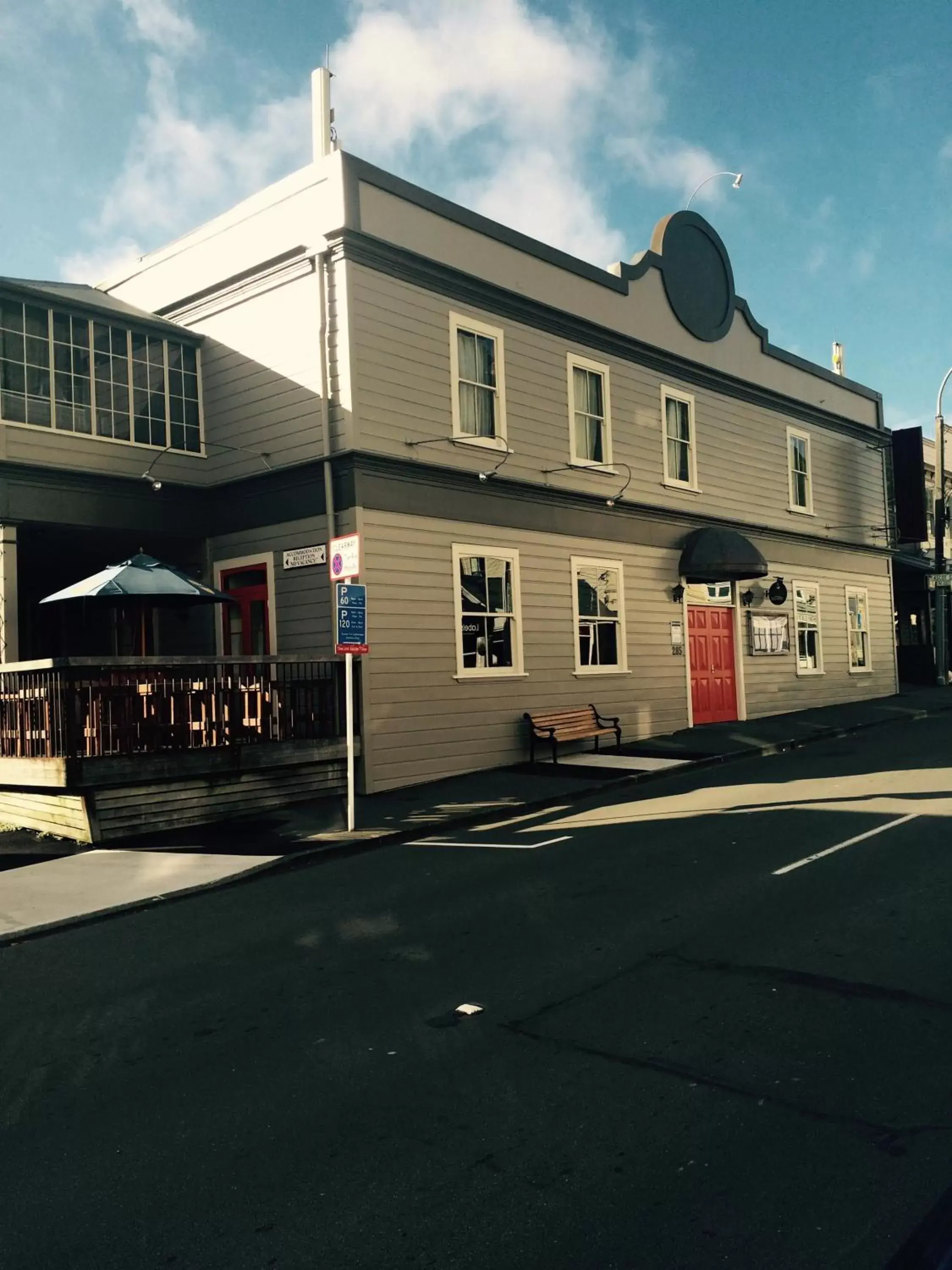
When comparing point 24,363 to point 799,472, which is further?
point 799,472

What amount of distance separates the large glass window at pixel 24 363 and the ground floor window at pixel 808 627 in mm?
16304

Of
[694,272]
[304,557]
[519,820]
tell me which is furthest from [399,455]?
[694,272]

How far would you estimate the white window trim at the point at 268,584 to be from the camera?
15.5 m

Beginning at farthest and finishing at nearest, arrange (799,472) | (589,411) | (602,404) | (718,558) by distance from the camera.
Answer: (799,472), (718,558), (602,404), (589,411)

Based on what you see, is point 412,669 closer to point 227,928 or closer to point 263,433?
point 263,433

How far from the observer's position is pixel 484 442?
16.2 metres

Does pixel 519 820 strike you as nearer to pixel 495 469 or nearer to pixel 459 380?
pixel 495 469

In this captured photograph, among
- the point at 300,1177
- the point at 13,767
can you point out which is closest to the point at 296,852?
the point at 13,767

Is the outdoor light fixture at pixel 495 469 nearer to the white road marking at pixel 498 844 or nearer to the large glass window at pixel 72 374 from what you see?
the large glass window at pixel 72 374

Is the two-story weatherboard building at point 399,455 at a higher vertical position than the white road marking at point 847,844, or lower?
higher

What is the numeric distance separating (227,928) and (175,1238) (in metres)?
4.29

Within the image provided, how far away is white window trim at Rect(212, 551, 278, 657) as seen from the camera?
50.9 ft

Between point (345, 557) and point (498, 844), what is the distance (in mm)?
3508

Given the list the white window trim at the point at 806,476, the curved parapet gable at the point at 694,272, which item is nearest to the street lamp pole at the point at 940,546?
the white window trim at the point at 806,476
